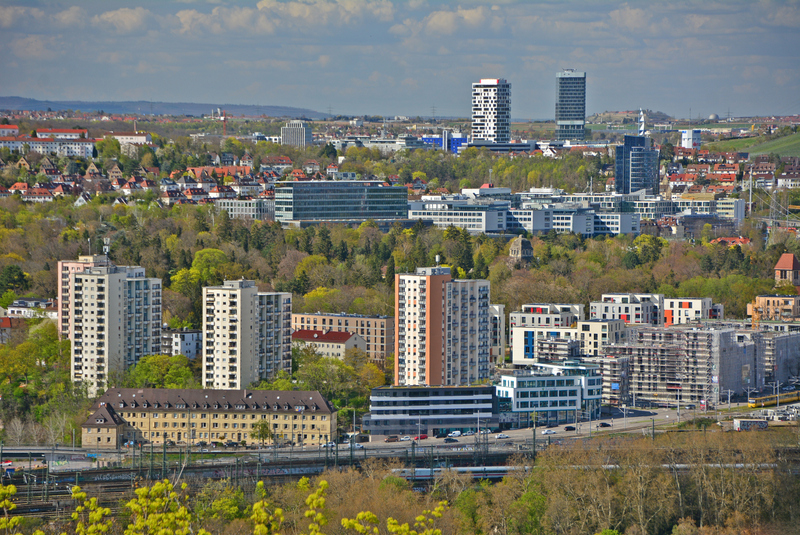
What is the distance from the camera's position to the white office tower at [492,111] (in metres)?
107

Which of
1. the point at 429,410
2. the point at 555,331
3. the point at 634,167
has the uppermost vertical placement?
the point at 634,167

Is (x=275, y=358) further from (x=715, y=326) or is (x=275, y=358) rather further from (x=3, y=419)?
(x=715, y=326)

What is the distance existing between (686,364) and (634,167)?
47.9 meters

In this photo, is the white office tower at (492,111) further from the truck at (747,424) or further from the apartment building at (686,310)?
the truck at (747,424)

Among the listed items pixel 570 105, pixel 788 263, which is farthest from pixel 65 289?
pixel 570 105

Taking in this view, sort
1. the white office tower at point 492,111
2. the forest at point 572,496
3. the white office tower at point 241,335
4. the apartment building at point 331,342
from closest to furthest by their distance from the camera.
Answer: the forest at point 572,496 < the white office tower at point 241,335 < the apartment building at point 331,342 < the white office tower at point 492,111

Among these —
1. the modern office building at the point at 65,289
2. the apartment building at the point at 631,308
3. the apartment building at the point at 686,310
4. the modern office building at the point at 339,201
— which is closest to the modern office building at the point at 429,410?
the apartment building at the point at 631,308

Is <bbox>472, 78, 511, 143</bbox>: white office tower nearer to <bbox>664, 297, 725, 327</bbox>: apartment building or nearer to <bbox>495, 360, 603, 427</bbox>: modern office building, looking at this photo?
<bbox>664, 297, 725, 327</bbox>: apartment building

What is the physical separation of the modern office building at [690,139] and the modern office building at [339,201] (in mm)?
42974

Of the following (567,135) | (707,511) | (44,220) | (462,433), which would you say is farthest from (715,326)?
(567,135)

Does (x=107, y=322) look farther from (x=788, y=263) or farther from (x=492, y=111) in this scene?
(x=492, y=111)

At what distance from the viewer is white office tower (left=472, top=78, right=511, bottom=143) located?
107000 millimetres

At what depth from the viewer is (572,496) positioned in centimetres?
2455

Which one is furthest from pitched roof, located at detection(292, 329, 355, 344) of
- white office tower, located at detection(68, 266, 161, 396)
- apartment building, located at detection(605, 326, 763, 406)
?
apartment building, located at detection(605, 326, 763, 406)
